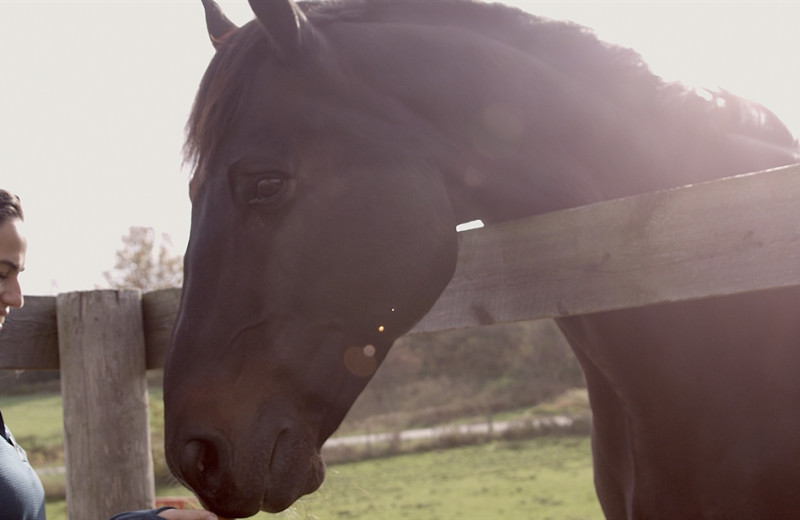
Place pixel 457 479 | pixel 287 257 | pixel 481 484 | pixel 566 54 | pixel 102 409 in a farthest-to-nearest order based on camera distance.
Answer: pixel 457 479, pixel 481 484, pixel 102 409, pixel 566 54, pixel 287 257

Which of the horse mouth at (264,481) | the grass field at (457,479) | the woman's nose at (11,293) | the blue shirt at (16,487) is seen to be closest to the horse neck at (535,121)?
the horse mouth at (264,481)

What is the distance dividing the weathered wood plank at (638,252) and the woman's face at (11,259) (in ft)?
4.42

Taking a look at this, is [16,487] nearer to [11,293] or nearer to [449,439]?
[11,293]

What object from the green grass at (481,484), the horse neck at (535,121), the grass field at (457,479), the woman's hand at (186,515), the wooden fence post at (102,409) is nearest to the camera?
the woman's hand at (186,515)

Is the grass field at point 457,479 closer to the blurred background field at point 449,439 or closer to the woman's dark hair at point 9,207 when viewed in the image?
the blurred background field at point 449,439

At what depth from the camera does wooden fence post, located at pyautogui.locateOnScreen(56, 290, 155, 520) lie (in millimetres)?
2672

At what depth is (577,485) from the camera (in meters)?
17.8

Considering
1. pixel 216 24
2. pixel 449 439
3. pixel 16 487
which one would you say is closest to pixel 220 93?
pixel 216 24

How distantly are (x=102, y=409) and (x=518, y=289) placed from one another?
1666 millimetres

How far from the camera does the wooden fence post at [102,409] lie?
2672mm

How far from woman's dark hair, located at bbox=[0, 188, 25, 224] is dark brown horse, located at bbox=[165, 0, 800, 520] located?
774 mm

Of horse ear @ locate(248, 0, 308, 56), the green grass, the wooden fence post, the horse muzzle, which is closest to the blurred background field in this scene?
the green grass

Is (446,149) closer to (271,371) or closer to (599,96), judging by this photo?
(599,96)

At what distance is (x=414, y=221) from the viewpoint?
1.79 m
